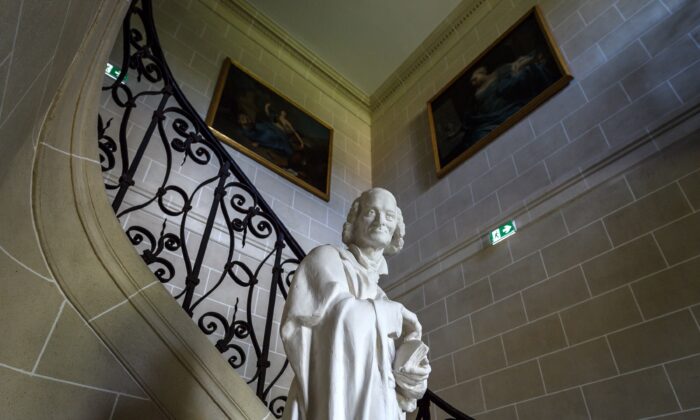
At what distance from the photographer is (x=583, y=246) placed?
3.55 meters

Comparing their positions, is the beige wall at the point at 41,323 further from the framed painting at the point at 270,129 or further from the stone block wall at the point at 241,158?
the framed painting at the point at 270,129

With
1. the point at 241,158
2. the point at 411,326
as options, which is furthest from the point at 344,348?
the point at 241,158

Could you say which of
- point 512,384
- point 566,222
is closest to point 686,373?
point 512,384

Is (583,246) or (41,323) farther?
(583,246)

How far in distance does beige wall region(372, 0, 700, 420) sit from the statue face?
218 cm

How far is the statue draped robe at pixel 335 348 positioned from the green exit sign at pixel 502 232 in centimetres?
297

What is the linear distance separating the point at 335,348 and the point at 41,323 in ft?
3.48

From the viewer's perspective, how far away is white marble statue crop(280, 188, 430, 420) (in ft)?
3.97

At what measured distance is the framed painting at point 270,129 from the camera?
5227 millimetres

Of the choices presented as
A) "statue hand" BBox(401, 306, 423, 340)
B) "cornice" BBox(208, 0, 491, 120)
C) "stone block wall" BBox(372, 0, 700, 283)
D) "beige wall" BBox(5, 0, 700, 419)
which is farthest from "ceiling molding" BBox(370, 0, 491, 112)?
"statue hand" BBox(401, 306, 423, 340)

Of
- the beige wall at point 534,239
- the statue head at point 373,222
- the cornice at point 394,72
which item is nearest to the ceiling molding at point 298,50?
the cornice at point 394,72

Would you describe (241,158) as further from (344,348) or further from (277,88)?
(344,348)

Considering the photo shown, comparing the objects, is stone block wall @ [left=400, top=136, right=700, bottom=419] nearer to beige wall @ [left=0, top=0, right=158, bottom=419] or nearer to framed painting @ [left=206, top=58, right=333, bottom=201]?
framed painting @ [left=206, top=58, right=333, bottom=201]

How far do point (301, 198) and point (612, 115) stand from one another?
3354mm
